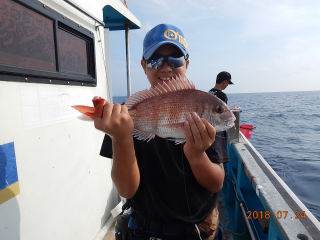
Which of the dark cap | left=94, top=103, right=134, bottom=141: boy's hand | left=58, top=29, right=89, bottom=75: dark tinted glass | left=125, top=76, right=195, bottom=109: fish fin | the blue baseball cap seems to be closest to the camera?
left=94, top=103, right=134, bottom=141: boy's hand

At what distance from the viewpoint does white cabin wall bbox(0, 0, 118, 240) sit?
1869 mm

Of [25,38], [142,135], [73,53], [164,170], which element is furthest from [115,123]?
[73,53]

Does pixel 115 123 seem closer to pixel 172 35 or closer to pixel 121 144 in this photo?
pixel 121 144

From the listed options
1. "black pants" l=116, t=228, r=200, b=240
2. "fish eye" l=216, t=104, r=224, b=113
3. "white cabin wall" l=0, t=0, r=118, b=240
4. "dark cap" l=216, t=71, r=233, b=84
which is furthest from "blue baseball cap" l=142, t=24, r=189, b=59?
"dark cap" l=216, t=71, r=233, b=84

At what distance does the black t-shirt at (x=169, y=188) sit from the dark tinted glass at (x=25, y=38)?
127 cm

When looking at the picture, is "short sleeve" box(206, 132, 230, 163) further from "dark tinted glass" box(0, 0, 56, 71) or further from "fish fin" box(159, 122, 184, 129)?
"dark tinted glass" box(0, 0, 56, 71)

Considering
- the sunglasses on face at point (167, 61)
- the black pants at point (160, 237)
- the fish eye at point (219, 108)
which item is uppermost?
the sunglasses on face at point (167, 61)

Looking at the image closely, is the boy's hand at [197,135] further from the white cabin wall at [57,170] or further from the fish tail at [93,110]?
the white cabin wall at [57,170]

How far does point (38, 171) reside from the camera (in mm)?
2158

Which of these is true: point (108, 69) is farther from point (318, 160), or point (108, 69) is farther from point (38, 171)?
point (318, 160)

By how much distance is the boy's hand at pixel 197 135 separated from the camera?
161cm

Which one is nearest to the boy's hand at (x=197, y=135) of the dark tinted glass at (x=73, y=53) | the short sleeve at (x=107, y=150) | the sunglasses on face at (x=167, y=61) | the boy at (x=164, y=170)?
the boy at (x=164, y=170)

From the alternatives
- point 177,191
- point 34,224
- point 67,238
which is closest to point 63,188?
point 34,224

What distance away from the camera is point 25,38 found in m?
2.01
